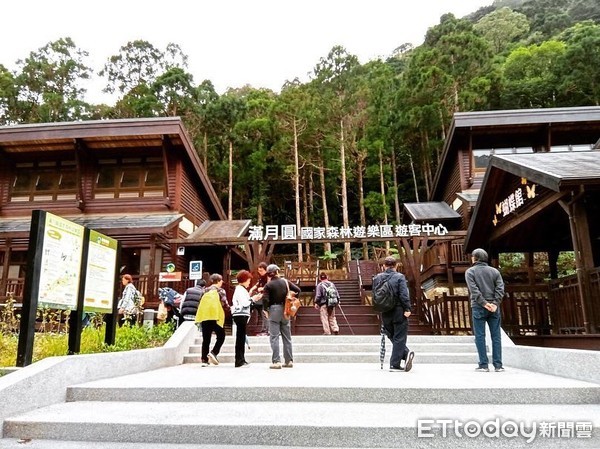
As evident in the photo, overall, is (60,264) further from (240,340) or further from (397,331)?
(397,331)

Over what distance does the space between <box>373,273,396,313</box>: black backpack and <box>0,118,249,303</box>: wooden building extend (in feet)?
35.2

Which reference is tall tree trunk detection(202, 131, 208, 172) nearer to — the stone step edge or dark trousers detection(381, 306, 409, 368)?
dark trousers detection(381, 306, 409, 368)

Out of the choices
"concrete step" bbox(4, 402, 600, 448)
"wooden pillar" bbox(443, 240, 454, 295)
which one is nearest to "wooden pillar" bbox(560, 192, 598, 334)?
"concrete step" bbox(4, 402, 600, 448)

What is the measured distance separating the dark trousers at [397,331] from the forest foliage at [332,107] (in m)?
17.9

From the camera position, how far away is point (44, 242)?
440cm

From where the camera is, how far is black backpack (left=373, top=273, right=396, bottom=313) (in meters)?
5.66

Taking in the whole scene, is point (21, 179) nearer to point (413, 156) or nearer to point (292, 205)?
point (292, 205)

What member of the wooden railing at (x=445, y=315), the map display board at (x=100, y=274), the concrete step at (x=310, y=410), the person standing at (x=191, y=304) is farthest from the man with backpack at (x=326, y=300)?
the map display board at (x=100, y=274)

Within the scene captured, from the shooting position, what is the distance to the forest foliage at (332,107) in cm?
2550

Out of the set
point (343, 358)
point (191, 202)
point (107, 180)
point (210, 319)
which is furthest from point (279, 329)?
point (107, 180)

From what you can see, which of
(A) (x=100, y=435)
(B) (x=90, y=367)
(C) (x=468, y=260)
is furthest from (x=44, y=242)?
(C) (x=468, y=260)

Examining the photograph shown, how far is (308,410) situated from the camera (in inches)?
142

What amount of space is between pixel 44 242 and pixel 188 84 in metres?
27.9

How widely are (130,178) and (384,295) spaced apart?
14.2 m
